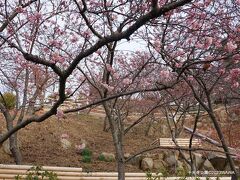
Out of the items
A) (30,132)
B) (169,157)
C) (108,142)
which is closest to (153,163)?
(169,157)

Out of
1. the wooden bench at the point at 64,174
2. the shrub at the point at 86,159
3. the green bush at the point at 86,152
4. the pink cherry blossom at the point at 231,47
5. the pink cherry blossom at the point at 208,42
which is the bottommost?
the wooden bench at the point at 64,174

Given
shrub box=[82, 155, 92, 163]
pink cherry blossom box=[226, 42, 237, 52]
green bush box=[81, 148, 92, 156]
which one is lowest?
shrub box=[82, 155, 92, 163]

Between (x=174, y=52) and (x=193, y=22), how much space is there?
66 cm

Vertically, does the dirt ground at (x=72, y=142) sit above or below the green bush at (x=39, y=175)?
above

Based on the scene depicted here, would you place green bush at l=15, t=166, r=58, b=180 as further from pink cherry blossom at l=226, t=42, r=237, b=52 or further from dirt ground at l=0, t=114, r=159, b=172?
dirt ground at l=0, t=114, r=159, b=172

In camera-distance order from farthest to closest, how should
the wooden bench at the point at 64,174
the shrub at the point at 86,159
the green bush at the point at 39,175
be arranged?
the shrub at the point at 86,159 → the wooden bench at the point at 64,174 → the green bush at the point at 39,175

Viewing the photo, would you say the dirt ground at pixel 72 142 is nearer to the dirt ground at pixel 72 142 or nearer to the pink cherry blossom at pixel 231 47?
the dirt ground at pixel 72 142

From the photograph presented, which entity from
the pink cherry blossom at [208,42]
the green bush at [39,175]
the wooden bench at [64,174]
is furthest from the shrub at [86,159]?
the pink cherry blossom at [208,42]

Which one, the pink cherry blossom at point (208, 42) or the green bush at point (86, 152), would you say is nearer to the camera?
the pink cherry blossom at point (208, 42)

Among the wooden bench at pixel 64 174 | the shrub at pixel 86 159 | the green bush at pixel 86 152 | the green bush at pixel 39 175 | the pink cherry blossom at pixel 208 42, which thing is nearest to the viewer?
the pink cherry blossom at pixel 208 42

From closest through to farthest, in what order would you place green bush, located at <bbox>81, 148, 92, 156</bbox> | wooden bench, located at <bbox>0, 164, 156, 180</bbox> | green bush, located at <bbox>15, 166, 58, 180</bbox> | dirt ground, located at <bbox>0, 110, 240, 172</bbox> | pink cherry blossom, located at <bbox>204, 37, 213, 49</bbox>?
pink cherry blossom, located at <bbox>204, 37, 213, 49</bbox> → green bush, located at <bbox>15, 166, 58, 180</bbox> → wooden bench, located at <bbox>0, 164, 156, 180</bbox> → dirt ground, located at <bbox>0, 110, 240, 172</bbox> → green bush, located at <bbox>81, 148, 92, 156</bbox>

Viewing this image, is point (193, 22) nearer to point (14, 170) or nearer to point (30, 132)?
point (14, 170)

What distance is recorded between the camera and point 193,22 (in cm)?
457

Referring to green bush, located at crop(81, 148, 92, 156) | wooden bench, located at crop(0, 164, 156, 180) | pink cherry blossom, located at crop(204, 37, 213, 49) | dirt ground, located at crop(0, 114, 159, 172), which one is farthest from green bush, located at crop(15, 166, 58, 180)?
green bush, located at crop(81, 148, 92, 156)
